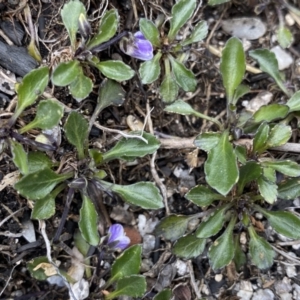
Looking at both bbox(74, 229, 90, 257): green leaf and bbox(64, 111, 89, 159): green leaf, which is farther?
bbox(74, 229, 90, 257): green leaf

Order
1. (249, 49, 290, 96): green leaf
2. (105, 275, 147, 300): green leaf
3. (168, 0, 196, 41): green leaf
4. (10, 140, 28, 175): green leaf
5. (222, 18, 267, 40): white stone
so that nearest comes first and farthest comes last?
1. (10, 140, 28, 175): green leaf
2. (105, 275, 147, 300): green leaf
3. (168, 0, 196, 41): green leaf
4. (249, 49, 290, 96): green leaf
5. (222, 18, 267, 40): white stone

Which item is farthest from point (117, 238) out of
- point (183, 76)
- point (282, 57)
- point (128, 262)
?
point (282, 57)

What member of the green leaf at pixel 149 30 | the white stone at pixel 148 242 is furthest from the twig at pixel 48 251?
the green leaf at pixel 149 30

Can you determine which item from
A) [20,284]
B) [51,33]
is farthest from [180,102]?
[20,284]

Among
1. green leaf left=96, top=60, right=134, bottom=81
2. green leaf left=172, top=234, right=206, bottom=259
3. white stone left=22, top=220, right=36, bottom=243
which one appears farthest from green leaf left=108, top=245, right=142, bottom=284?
green leaf left=96, top=60, right=134, bottom=81

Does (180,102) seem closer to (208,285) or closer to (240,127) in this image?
(240,127)

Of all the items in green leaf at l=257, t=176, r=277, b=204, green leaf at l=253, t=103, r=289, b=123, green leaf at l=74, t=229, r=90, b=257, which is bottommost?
green leaf at l=257, t=176, r=277, b=204

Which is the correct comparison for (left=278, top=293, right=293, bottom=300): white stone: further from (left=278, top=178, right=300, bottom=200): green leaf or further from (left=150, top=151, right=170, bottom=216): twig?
(left=150, top=151, right=170, bottom=216): twig

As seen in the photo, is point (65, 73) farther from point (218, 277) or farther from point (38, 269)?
point (218, 277)

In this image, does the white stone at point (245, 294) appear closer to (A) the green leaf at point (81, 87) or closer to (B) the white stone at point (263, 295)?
(B) the white stone at point (263, 295)
